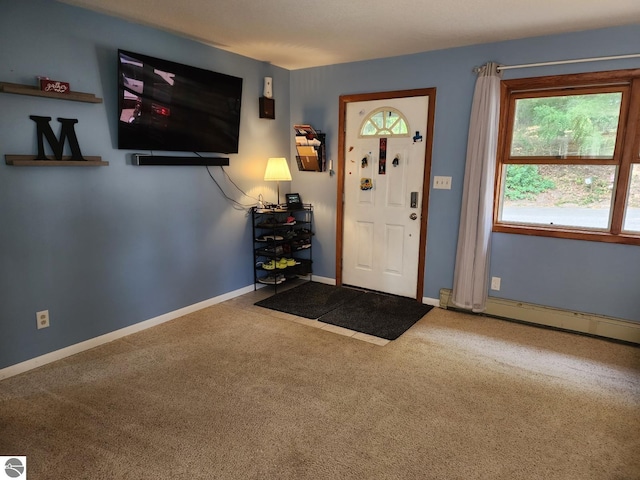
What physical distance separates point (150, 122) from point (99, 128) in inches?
14.6

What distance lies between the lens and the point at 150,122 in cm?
311

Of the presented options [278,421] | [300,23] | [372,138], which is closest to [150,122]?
[300,23]

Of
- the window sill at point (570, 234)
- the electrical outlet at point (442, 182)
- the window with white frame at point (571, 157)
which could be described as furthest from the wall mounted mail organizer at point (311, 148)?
the window sill at point (570, 234)

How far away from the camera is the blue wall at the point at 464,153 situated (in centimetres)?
310

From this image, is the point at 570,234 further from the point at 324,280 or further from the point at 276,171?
the point at 276,171

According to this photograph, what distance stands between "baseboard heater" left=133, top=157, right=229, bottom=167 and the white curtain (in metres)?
Result: 2.25

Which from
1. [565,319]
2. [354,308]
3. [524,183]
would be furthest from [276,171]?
[565,319]

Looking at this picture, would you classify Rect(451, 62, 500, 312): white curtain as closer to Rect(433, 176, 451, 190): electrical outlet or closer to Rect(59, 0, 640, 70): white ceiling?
Rect(433, 176, 451, 190): electrical outlet

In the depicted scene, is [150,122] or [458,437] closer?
[458,437]

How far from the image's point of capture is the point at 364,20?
9.41ft

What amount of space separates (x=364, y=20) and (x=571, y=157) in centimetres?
198

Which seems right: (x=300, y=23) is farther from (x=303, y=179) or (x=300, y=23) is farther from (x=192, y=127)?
(x=303, y=179)

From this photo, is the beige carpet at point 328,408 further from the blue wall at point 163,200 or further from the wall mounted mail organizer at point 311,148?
the wall mounted mail organizer at point 311,148

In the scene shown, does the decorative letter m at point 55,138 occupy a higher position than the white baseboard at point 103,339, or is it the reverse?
the decorative letter m at point 55,138
